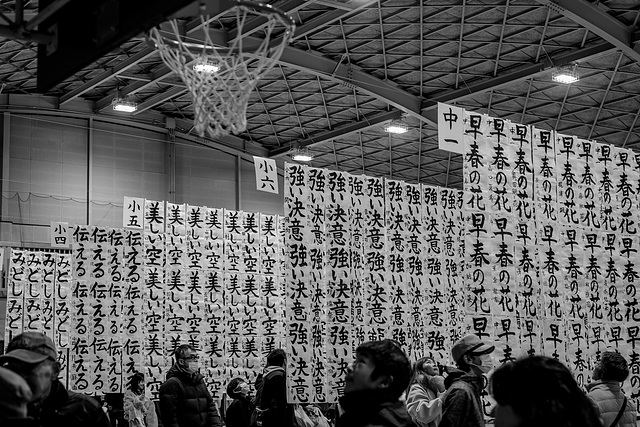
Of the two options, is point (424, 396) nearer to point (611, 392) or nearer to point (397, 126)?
point (611, 392)

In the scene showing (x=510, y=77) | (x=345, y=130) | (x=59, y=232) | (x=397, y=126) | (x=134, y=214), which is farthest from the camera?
(x=345, y=130)

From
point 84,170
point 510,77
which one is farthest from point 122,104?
point 510,77

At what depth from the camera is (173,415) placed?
34.7 feet

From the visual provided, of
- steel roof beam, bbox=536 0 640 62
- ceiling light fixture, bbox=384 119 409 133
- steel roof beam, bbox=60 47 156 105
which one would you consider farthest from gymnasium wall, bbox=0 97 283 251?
steel roof beam, bbox=536 0 640 62

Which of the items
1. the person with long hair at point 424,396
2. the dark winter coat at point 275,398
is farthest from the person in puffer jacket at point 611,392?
the dark winter coat at point 275,398

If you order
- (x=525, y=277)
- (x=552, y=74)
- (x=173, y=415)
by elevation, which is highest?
(x=552, y=74)

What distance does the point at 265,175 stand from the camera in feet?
44.2

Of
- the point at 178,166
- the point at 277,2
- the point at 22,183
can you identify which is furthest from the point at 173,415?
the point at 178,166

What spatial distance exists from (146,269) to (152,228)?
74cm

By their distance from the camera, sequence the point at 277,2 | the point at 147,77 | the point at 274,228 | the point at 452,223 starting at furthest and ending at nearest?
the point at 147,77, the point at 277,2, the point at 274,228, the point at 452,223

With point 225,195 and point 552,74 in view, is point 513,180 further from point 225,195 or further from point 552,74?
point 225,195

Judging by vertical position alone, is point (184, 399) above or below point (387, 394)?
below

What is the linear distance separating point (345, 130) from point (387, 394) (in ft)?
84.1

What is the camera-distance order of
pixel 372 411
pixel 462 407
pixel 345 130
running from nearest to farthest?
pixel 372 411, pixel 462 407, pixel 345 130
